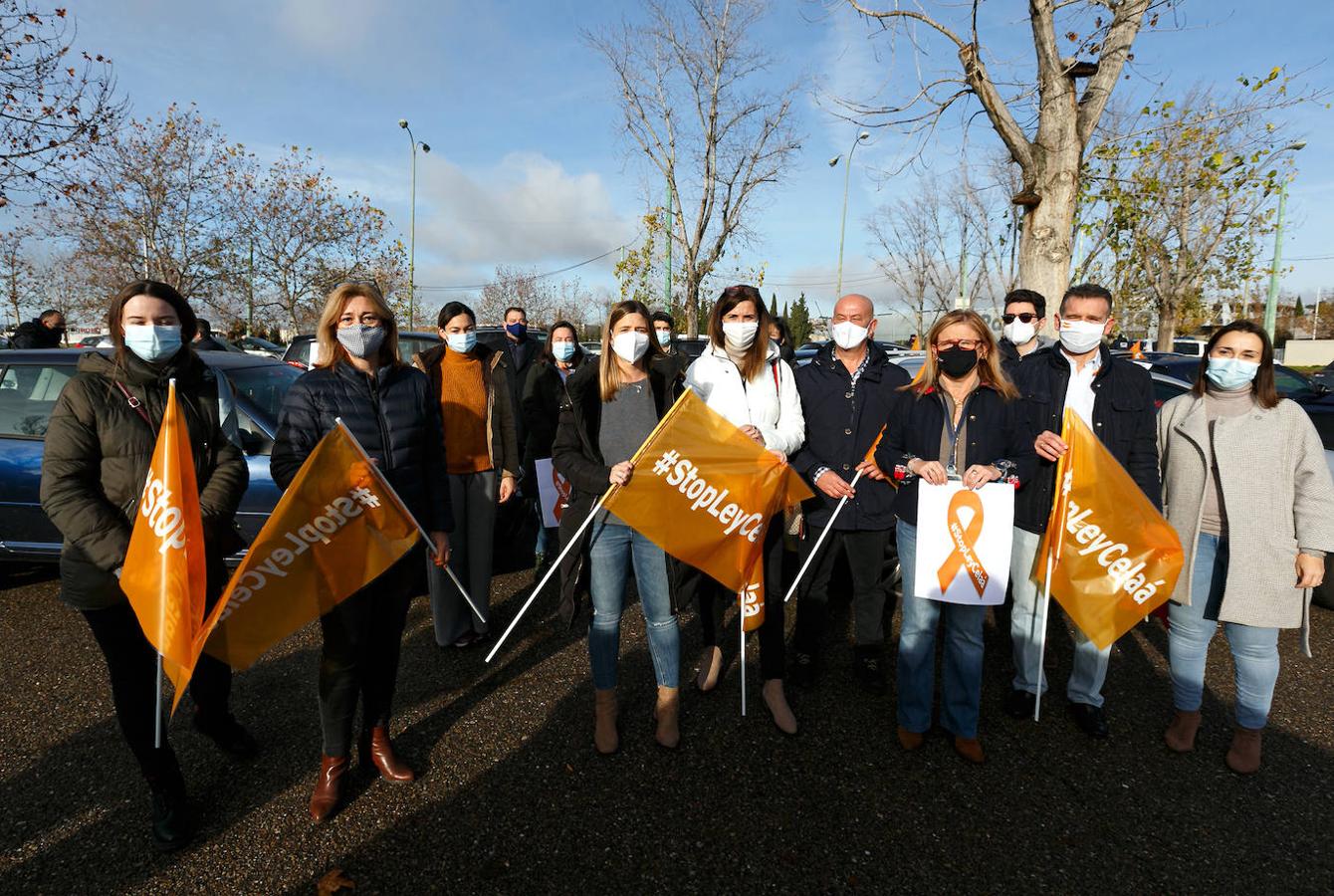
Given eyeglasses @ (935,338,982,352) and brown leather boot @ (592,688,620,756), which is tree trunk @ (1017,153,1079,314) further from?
brown leather boot @ (592,688,620,756)

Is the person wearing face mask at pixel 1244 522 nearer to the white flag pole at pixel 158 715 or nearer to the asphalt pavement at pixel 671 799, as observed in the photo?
the asphalt pavement at pixel 671 799

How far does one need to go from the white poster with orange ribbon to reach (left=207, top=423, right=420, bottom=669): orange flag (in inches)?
86.8

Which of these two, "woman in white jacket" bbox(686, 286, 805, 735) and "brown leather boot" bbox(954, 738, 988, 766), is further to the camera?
"woman in white jacket" bbox(686, 286, 805, 735)

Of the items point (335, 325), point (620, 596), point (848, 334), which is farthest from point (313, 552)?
point (848, 334)

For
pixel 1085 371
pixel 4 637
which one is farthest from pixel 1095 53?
pixel 4 637

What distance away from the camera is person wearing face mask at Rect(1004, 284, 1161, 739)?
320cm

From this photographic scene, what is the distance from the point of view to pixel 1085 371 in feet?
11.1

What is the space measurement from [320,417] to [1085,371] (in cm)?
349

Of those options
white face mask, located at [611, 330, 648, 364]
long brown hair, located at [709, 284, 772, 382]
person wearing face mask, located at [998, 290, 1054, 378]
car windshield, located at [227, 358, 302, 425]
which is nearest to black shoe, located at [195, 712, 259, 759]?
car windshield, located at [227, 358, 302, 425]

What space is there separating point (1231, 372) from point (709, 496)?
91.6 inches

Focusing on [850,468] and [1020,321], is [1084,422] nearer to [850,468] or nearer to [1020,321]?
[850,468]

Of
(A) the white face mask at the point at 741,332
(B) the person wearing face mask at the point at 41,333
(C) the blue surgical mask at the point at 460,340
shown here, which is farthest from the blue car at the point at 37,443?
(B) the person wearing face mask at the point at 41,333

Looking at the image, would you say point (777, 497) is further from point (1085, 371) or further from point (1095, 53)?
point (1095, 53)

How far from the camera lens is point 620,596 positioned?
3.12 metres
